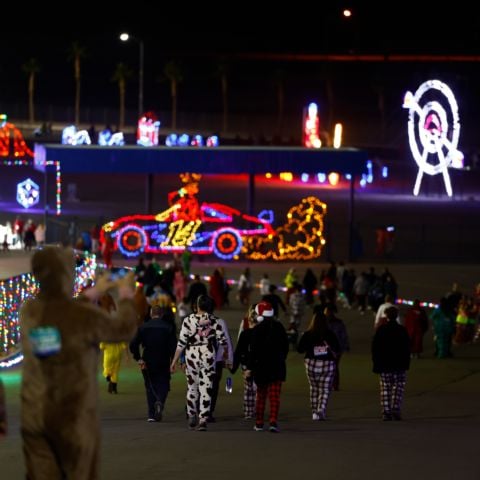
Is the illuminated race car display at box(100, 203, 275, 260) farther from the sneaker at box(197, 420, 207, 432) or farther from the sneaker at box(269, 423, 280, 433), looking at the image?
the sneaker at box(269, 423, 280, 433)

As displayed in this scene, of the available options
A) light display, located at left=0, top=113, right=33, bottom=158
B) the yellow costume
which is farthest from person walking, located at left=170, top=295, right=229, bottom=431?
light display, located at left=0, top=113, right=33, bottom=158

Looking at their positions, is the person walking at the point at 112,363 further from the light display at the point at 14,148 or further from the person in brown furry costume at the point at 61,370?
the light display at the point at 14,148

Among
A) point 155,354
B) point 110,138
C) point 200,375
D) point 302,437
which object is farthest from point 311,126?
point 302,437

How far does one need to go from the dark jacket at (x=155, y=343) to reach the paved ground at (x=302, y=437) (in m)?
0.73

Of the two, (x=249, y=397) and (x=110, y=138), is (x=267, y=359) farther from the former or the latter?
(x=110, y=138)

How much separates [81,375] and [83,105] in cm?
13988

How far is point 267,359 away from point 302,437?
1.10 m

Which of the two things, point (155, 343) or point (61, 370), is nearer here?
point (61, 370)

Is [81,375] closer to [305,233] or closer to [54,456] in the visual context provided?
[54,456]

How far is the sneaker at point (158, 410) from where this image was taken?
16297mm

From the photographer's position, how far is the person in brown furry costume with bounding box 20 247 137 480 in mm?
7531

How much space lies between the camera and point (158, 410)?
16.3m

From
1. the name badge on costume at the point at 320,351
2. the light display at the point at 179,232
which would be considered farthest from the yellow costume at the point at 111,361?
the light display at the point at 179,232

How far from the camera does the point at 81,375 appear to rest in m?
7.58
